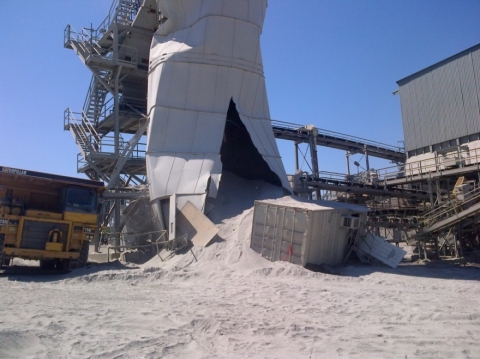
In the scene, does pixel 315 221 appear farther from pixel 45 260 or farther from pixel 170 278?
pixel 45 260

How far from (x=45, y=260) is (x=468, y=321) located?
1235 cm

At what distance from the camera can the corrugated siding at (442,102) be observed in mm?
24875

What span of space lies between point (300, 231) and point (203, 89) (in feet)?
26.7

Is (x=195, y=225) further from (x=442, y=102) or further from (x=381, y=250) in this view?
(x=442, y=102)

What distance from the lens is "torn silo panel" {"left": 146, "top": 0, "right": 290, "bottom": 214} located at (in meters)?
17.5

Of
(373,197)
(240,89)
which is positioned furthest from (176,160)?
(373,197)

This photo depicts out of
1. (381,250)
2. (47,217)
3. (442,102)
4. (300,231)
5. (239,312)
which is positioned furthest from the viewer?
(442,102)

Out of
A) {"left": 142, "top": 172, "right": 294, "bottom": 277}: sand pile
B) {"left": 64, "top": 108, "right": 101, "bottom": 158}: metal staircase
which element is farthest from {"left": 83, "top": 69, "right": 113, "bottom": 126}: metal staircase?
{"left": 142, "top": 172, "right": 294, "bottom": 277}: sand pile

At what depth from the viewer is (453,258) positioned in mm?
18281

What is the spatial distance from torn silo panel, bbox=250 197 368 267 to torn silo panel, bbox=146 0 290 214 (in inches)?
158

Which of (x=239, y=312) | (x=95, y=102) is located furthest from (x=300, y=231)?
(x=95, y=102)

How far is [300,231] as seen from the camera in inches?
512

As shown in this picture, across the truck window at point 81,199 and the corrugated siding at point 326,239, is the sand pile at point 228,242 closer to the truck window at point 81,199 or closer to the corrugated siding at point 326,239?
the corrugated siding at point 326,239

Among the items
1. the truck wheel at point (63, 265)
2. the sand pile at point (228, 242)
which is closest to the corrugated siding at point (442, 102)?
the sand pile at point (228, 242)
